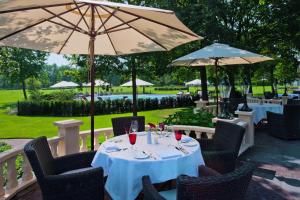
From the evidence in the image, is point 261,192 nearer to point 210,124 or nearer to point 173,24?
point 210,124

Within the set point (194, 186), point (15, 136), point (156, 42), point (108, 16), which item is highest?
point (108, 16)

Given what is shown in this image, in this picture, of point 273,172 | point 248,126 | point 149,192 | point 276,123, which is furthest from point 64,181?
point 276,123

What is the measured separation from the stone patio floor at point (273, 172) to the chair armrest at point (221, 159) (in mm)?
583

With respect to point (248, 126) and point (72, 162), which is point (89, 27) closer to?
point (72, 162)

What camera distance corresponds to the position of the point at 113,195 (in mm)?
3100

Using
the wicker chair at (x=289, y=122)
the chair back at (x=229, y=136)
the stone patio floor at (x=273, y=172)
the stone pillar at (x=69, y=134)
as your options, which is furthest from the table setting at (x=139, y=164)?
the wicker chair at (x=289, y=122)

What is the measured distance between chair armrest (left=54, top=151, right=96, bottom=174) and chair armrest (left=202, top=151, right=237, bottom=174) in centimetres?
170

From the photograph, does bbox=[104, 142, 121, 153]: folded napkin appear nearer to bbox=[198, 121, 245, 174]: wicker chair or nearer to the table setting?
the table setting

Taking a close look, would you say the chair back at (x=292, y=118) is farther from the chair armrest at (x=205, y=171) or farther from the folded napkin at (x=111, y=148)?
the folded napkin at (x=111, y=148)

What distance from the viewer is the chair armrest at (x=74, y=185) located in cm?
279

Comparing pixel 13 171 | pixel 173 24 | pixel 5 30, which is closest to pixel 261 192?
pixel 173 24

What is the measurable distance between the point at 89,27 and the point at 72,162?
85.2 inches

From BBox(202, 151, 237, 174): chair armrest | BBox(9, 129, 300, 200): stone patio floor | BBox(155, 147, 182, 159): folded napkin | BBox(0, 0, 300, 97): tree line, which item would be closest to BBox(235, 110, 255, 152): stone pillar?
BBox(9, 129, 300, 200): stone patio floor

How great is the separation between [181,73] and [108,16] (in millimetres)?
18071
